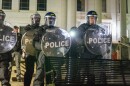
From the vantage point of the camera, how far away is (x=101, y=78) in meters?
6.53

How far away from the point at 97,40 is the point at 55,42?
0.97 metres

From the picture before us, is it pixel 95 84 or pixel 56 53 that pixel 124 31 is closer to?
pixel 56 53

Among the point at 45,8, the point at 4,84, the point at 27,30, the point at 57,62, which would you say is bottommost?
the point at 4,84

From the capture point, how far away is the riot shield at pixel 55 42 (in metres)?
7.94

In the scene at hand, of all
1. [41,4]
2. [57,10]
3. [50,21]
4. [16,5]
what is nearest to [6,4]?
[16,5]

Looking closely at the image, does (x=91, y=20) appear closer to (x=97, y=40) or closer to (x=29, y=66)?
(x=97, y=40)

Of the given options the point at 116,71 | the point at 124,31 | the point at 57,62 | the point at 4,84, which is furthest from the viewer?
the point at 124,31

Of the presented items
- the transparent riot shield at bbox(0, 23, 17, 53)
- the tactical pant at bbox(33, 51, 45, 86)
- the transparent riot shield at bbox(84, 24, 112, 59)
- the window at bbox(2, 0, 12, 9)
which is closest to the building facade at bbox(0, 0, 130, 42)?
the window at bbox(2, 0, 12, 9)

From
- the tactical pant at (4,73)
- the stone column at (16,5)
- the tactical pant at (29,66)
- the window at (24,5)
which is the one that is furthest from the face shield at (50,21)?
the window at (24,5)

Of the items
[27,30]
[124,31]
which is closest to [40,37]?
[27,30]

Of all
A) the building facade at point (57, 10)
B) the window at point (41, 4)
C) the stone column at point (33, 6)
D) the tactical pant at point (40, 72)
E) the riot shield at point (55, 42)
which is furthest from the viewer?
the window at point (41, 4)

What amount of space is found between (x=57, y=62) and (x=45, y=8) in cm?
3120

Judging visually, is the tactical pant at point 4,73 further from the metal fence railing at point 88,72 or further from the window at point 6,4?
the window at point 6,4

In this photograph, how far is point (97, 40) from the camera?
27.7 feet
